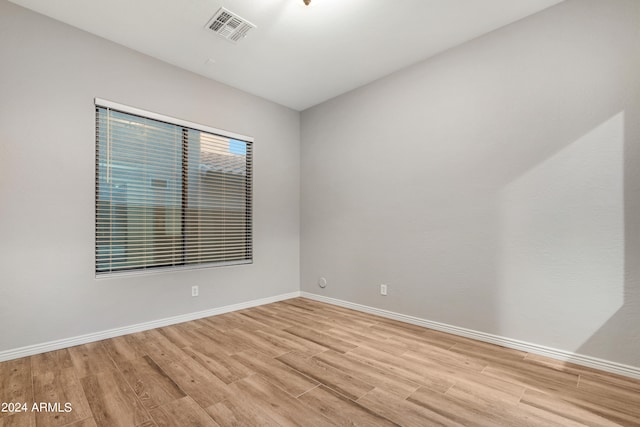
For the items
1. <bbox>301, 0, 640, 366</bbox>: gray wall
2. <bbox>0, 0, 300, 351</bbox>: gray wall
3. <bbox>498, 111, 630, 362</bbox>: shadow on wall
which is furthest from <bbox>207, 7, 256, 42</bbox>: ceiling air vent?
<bbox>498, 111, 630, 362</bbox>: shadow on wall

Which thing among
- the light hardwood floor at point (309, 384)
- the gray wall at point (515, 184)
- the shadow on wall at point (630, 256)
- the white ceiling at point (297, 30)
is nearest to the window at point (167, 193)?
the white ceiling at point (297, 30)

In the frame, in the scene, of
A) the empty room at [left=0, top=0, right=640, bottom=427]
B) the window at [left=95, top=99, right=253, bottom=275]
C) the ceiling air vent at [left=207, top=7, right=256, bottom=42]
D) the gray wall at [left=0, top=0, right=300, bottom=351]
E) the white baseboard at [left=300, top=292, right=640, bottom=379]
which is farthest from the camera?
the window at [left=95, top=99, right=253, bottom=275]

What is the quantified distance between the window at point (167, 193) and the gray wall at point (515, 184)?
5.32 feet

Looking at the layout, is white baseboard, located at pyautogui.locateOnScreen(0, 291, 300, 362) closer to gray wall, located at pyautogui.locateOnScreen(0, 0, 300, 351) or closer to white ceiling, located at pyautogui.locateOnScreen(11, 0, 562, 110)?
gray wall, located at pyautogui.locateOnScreen(0, 0, 300, 351)

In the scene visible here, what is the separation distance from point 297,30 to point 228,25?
633 millimetres

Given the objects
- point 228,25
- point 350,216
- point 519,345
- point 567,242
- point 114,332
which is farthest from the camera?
point 350,216

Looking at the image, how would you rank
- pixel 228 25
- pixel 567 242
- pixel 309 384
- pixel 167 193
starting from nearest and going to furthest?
pixel 309 384, pixel 567 242, pixel 228 25, pixel 167 193

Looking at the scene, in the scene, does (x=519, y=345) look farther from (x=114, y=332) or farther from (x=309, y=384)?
(x=114, y=332)

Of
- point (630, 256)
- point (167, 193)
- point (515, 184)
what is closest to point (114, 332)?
point (167, 193)

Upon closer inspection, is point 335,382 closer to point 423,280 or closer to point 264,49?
point 423,280

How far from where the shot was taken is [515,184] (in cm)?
263

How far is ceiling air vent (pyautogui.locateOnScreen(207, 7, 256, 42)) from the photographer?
8.38 ft

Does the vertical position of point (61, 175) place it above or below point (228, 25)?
below

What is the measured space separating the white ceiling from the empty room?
0.02 m
